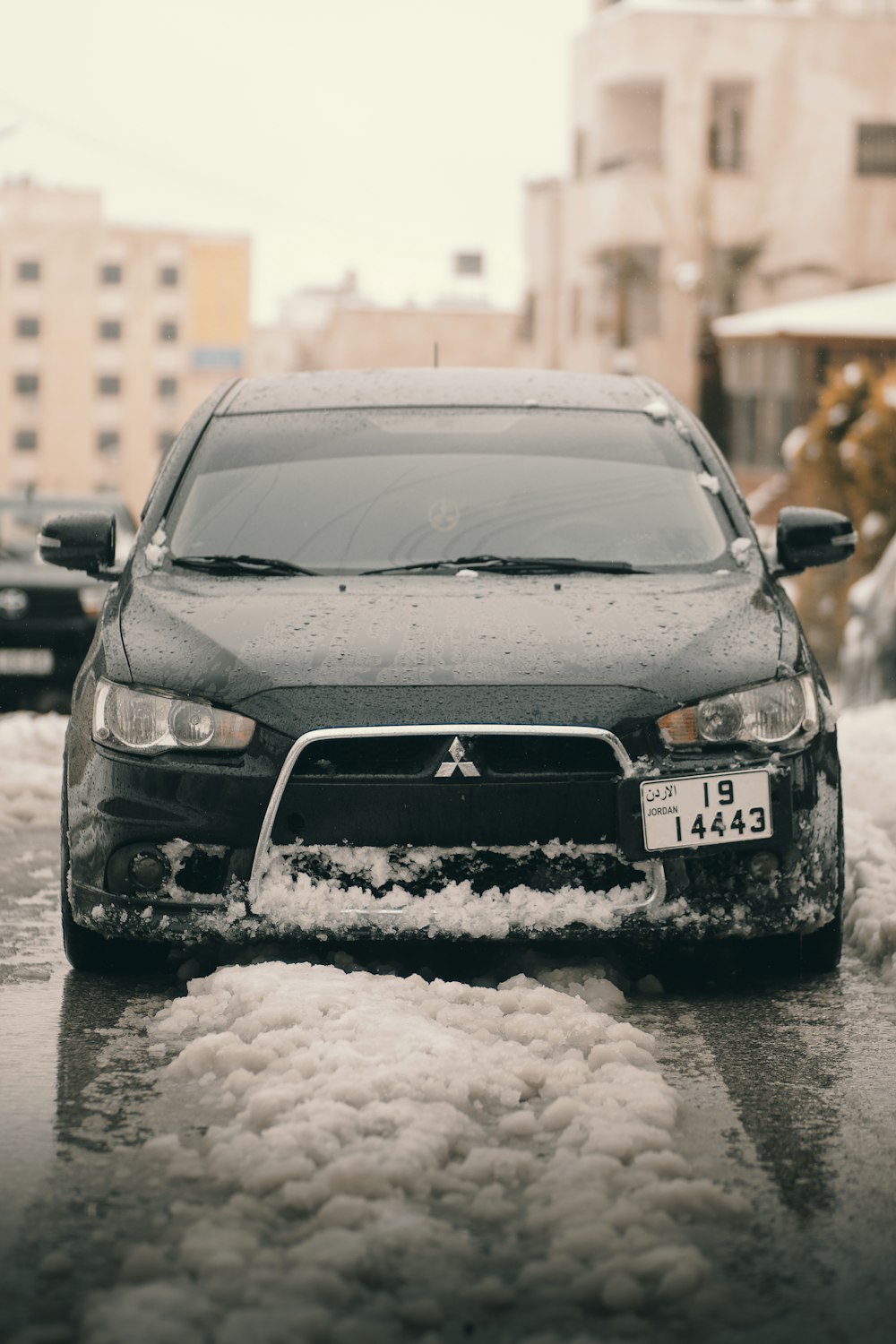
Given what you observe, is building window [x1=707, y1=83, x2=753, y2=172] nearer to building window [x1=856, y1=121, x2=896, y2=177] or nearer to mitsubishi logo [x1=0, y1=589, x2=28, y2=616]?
building window [x1=856, y1=121, x2=896, y2=177]

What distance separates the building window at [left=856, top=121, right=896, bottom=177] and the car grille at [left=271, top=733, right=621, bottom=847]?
5164 centimetres

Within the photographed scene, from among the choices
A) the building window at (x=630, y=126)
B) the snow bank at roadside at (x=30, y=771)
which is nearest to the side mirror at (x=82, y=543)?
the snow bank at roadside at (x=30, y=771)

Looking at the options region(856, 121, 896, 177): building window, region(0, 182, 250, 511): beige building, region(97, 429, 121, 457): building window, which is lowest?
region(97, 429, 121, 457): building window

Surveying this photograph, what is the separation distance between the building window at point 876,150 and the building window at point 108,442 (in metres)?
75.7

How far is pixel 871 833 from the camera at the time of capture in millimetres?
7340

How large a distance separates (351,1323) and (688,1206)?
2.49 ft

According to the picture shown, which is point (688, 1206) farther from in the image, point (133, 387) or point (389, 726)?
point (133, 387)

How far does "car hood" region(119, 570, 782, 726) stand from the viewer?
517 cm

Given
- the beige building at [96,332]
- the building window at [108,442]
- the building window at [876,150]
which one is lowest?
the building window at [108,442]

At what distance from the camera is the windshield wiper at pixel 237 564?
19.4ft

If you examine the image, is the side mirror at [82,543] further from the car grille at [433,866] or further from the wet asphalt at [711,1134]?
Result: the car grille at [433,866]

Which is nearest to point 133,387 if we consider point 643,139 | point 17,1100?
point 643,139

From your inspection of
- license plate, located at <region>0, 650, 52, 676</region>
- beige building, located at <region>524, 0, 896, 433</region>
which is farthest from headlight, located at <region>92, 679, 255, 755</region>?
beige building, located at <region>524, 0, 896, 433</region>

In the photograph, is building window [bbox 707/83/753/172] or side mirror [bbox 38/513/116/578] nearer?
side mirror [bbox 38/513/116/578]
